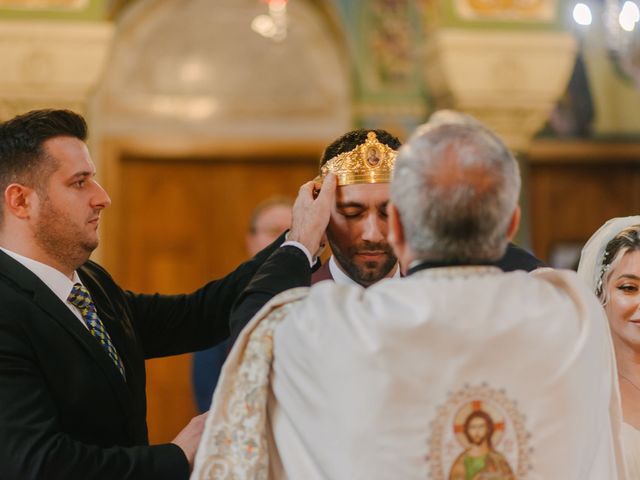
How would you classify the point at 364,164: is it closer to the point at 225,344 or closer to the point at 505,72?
the point at 225,344

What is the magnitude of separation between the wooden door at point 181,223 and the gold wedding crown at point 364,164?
5394mm

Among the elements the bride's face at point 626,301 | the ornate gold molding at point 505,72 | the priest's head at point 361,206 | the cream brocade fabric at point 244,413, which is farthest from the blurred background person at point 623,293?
the ornate gold molding at point 505,72

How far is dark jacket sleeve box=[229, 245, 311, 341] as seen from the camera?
2.52 metres

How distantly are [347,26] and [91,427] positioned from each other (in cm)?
567

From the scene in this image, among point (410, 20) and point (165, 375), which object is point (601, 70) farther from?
point (165, 375)

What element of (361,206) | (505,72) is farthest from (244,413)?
(505,72)

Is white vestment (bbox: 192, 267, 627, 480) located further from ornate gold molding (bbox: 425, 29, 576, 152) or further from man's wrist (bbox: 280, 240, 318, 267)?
ornate gold molding (bbox: 425, 29, 576, 152)

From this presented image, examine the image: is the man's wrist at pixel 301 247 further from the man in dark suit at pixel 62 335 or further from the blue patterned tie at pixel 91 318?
the blue patterned tie at pixel 91 318

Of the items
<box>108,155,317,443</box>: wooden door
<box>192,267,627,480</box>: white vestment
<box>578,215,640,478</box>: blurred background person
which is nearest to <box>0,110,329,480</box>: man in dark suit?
<box>192,267,627,480</box>: white vestment

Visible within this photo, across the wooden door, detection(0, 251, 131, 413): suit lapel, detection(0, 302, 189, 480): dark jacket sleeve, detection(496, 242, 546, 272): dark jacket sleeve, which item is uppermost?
the wooden door

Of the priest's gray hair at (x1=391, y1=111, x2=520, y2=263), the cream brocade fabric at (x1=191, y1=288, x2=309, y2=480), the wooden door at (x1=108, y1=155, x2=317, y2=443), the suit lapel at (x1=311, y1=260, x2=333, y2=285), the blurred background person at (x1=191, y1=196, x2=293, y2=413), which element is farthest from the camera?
the wooden door at (x1=108, y1=155, x2=317, y2=443)

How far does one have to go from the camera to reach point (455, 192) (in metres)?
2.13

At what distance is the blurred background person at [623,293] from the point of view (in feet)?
10.4

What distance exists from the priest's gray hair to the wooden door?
6.12m
